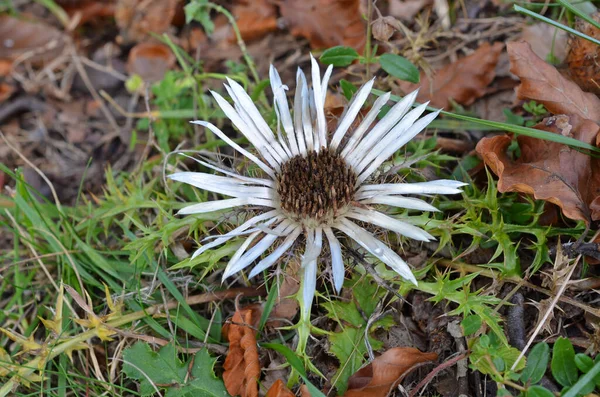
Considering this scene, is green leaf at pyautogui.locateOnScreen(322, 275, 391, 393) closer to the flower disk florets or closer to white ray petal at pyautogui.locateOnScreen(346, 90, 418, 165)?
the flower disk florets

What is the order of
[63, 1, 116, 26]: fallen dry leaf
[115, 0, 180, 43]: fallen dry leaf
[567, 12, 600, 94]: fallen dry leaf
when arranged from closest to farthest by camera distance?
[567, 12, 600, 94]: fallen dry leaf → [115, 0, 180, 43]: fallen dry leaf → [63, 1, 116, 26]: fallen dry leaf

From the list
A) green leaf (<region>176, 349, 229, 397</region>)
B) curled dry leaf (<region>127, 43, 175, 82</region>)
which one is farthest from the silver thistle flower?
curled dry leaf (<region>127, 43, 175, 82</region>)

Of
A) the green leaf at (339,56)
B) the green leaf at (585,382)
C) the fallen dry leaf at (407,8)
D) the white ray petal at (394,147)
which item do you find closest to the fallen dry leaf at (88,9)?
the fallen dry leaf at (407,8)

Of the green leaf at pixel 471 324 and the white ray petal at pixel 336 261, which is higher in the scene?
the white ray petal at pixel 336 261

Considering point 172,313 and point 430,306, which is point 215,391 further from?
point 430,306

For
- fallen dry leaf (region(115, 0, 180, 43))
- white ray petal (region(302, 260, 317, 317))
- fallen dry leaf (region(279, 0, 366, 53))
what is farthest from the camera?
fallen dry leaf (region(115, 0, 180, 43))

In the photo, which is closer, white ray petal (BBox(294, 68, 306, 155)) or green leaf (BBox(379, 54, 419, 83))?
white ray petal (BBox(294, 68, 306, 155))

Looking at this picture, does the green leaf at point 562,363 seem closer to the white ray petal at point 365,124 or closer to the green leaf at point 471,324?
the green leaf at point 471,324

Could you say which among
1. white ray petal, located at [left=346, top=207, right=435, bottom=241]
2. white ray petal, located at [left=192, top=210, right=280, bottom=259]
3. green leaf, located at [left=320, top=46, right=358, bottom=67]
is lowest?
white ray petal, located at [left=346, top=207, right=435, bottom=241]
